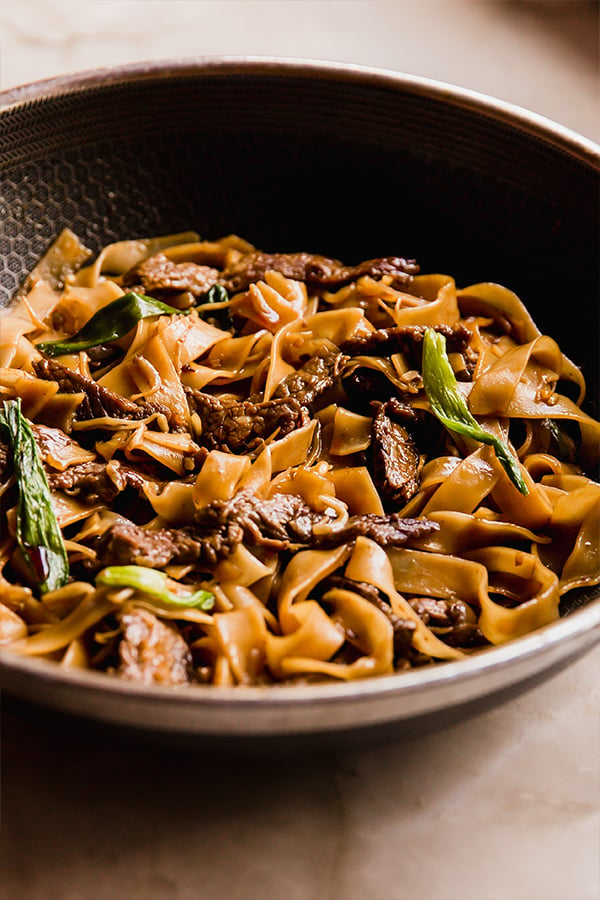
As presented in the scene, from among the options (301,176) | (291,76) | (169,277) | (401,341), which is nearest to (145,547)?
(401,341)

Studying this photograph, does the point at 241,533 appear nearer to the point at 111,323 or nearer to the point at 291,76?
the point at 111,323

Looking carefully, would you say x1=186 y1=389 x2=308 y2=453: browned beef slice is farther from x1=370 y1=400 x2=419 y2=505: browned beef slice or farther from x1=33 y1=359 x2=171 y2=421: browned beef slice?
x1=370 y1=400 x2=419 y2=505: browned beef slice

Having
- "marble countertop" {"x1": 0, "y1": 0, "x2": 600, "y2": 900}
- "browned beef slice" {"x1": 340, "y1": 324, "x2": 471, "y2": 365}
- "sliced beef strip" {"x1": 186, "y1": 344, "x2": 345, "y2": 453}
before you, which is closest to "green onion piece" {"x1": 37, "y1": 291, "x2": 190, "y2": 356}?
"sliced beef strip" {"x1": 186, "y1": 344, "x2": 345, "y2": 453}

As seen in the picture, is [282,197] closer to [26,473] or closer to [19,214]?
[19,214]

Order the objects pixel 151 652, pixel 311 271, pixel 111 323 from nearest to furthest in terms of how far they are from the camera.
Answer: pixel 151 652
pixel 111 323
pixel 311 271

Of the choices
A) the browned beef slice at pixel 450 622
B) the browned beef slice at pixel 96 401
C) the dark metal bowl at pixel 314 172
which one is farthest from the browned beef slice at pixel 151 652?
the dark metal bowl at pixel 314 172

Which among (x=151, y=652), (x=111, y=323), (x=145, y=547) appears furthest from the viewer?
(x=111, y=323)
